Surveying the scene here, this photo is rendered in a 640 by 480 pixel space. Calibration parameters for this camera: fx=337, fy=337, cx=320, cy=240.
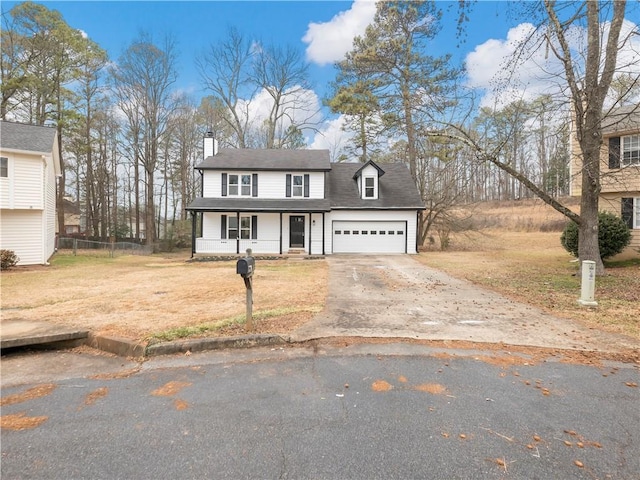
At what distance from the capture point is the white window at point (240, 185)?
2059 centimetres

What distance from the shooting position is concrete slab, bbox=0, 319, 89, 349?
4391 mm

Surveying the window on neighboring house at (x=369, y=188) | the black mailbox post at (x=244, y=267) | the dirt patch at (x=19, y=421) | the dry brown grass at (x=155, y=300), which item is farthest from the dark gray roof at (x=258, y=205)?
the dirt patch at (x=19, y=421)

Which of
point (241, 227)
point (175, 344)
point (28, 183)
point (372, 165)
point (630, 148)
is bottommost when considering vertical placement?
point (175, 344)

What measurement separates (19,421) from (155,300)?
4780 millimetres

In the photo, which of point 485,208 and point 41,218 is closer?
point 41,218

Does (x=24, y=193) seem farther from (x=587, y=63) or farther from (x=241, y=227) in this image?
(x=587, y=63)

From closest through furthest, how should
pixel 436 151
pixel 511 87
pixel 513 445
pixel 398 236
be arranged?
pixel 513 445 → pixel 511 87 → pixel 398 236 → pixel 436 151

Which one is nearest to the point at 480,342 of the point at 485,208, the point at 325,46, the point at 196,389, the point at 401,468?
the point at 401,468

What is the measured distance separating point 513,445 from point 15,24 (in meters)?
30.8

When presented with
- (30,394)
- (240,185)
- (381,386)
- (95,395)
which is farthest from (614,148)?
(30,394)

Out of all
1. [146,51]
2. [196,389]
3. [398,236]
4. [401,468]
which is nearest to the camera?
[401,468]

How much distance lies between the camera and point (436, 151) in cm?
2300

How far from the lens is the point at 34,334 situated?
4613 millimetres

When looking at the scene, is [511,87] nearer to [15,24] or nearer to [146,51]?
[146,51]
